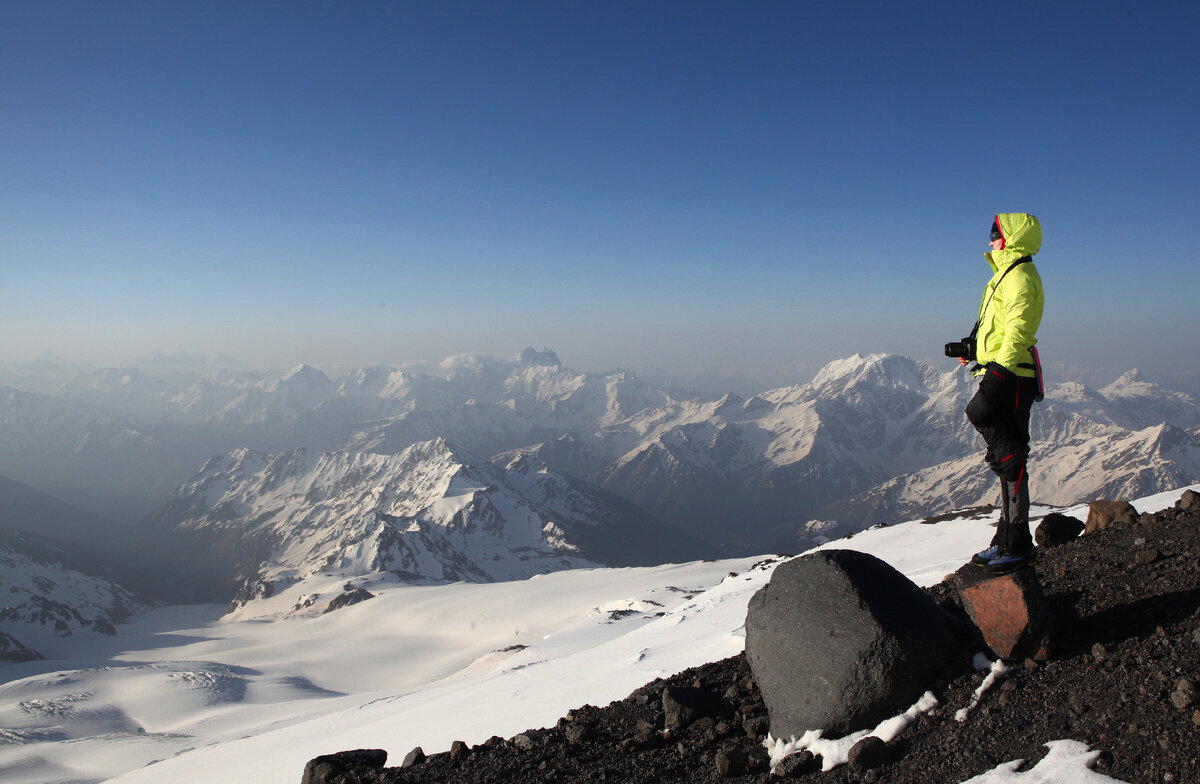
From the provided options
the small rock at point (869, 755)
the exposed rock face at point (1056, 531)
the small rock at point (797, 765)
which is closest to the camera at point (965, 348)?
the exposed rock face at point (1056, 531)

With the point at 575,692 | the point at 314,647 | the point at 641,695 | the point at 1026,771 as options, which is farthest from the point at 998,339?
the point at 314,647

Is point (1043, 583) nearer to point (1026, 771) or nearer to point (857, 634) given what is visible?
point (857, 634)

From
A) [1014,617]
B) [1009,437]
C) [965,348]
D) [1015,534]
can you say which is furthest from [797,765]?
[965,348]

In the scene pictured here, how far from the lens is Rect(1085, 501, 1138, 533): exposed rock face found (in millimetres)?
9195

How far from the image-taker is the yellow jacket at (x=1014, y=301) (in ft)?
23.8

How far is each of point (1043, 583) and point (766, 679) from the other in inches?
153

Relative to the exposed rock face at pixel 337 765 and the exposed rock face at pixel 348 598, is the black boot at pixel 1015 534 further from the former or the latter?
the exposed rock face at pixel 348 598

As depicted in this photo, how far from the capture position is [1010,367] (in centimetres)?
734

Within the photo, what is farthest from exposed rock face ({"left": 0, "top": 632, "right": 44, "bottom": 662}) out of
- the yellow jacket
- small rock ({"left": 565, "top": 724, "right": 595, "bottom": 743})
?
the yellow jacket

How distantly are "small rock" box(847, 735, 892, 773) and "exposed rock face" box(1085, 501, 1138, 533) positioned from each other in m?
6.46

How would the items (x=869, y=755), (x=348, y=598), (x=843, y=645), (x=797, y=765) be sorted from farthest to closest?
(x=348, y=598) < (x=843, y=645) < (x=797, y=765) < (x=869, y=755)

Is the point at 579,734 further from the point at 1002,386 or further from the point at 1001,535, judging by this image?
the point at 1002,386

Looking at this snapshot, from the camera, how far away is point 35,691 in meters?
89.6

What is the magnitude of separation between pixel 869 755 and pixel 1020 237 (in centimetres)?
613
